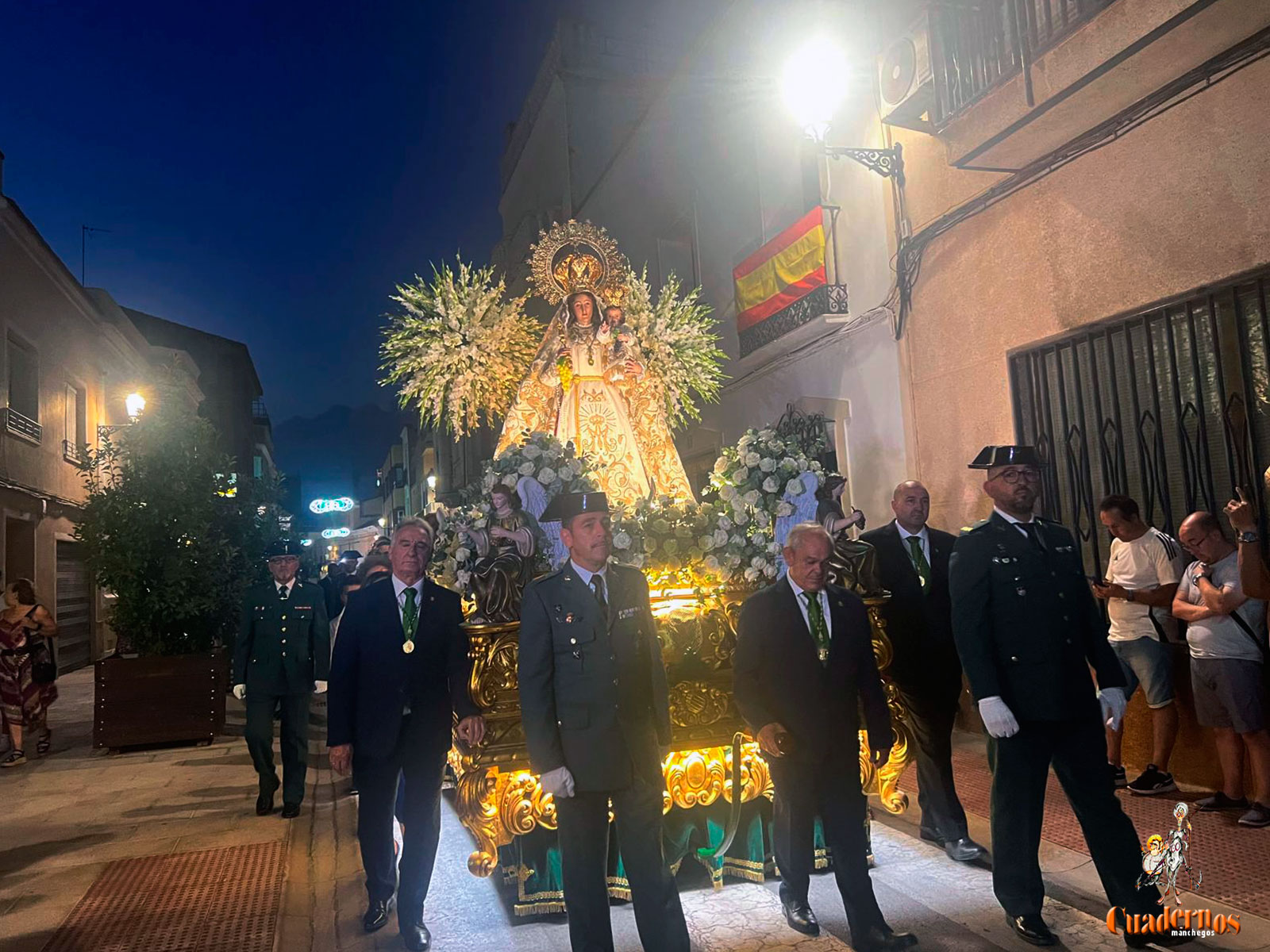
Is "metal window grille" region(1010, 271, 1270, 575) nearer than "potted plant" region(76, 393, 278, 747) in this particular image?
Yes

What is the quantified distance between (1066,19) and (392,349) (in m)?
5.68

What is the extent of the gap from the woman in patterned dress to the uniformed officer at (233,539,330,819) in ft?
11.8

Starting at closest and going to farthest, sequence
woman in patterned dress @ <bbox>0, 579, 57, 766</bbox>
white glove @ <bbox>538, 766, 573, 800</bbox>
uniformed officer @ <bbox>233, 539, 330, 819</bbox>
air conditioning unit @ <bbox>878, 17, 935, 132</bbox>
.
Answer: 1. white glove @ <bbox>538, 766, 573, 800</bbox>
2. uniformed officer @ <bbox>233, 539, 330, 819</bbox>
3. air conditioning unit @ <bbox>878, 17, 935, 132</bbox>
4. woman in patterned dress @ <bbox>0, 579, 57, 766</bbox>

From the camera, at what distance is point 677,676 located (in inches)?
194

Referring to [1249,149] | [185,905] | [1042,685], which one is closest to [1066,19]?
[1249,149]

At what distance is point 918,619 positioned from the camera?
532cm

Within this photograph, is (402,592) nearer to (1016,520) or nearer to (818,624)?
(818,624)

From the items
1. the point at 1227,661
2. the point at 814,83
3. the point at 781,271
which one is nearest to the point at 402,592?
the point at 1227,661

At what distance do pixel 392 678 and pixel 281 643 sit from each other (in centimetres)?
262

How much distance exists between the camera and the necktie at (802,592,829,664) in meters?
4.05

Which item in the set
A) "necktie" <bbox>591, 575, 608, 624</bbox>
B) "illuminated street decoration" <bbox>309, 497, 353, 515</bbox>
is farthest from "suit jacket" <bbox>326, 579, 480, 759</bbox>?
"illuminated street decoration" <bbox>309, 497, 353, 515</bbox>

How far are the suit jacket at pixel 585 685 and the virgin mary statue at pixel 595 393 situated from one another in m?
3.50

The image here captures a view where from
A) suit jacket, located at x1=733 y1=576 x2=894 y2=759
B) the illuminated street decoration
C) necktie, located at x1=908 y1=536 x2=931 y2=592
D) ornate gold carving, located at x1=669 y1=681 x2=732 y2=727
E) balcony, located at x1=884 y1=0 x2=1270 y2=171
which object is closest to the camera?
suit jacket, located at x1=733 y1=576 x2=894 y2=759

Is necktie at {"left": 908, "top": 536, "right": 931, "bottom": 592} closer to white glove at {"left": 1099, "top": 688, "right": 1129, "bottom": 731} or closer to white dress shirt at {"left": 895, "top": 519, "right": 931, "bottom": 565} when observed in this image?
white dress shirt at {"left": 895, "top": 519, "right": 931, "bottom": 565}
